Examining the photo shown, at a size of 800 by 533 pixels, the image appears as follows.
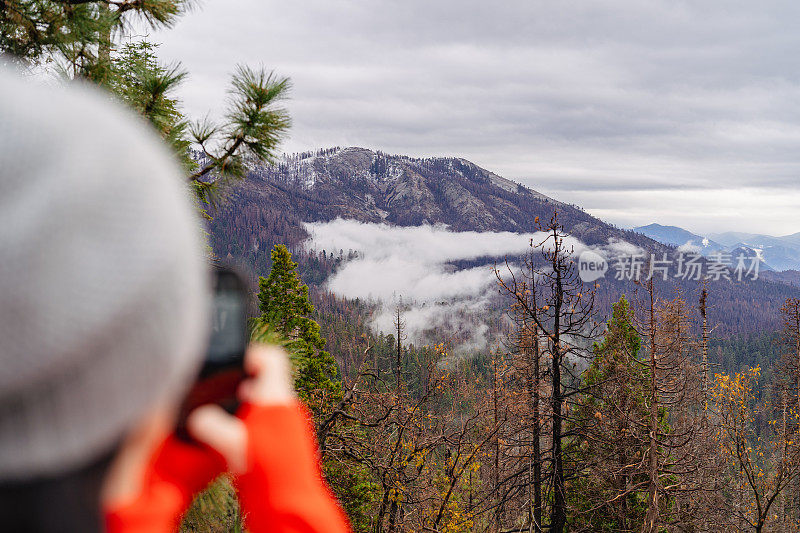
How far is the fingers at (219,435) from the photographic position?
29.7 inches

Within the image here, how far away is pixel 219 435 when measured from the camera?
756 millimetres

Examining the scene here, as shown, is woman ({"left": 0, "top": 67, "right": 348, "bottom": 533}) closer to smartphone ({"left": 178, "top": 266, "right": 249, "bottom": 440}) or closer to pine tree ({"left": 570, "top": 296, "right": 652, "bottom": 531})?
smartphone ({"left": 178, "top": 266, "right": 249, "bottom": 440})

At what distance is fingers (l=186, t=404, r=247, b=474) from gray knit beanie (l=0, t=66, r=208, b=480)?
0.21 meters

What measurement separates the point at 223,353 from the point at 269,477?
0.20 metres

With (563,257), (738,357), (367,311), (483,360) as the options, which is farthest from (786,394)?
(367,311)

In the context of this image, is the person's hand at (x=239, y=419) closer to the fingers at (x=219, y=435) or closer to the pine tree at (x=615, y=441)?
the fingers at (x=219, y=435)

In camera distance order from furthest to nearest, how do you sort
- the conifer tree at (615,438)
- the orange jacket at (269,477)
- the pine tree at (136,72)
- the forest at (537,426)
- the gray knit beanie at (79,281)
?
the conifer tree at (615,438) < the forest at (537,426) < the pine tree at (136,72) < the orange jacket at (269,477) < the gray knit beanie at (79,281)

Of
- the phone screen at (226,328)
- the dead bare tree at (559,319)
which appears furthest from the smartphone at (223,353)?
the dead bare tree at (559,319)

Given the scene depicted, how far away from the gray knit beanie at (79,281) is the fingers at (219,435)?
0.21 m

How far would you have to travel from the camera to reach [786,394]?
24.6 m

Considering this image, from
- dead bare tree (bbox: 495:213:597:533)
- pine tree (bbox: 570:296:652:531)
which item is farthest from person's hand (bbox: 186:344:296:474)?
pine tree (bbox: 570:296:652:531)

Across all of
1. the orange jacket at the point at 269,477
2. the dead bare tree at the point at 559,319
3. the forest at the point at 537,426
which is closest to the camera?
the orange jacket at the point at 269,477

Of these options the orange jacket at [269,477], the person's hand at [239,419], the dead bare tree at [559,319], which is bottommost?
the dead bare tree at [559,319]

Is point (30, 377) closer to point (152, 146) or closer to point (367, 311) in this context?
point (152, 146)
